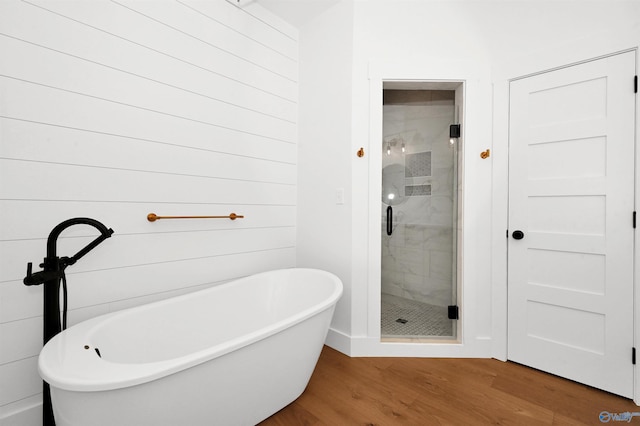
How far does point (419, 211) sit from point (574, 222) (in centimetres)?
96

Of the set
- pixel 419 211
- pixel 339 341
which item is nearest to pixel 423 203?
pixel 419 211

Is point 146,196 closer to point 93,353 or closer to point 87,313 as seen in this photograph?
point 87,313

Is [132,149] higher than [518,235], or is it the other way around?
[132,149]

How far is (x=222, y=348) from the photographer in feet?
3.60

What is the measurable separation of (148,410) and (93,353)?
29cm

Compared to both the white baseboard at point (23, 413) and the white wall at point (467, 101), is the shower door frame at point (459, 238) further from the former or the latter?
the white baseboard at point (23, 413)

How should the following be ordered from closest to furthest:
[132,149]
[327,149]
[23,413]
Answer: [23,413] < [132,149] < [327,149]

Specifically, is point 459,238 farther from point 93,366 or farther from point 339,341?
point 93,366

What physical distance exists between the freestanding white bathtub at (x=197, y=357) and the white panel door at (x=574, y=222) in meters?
1.41

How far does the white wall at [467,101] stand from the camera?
2049 mm

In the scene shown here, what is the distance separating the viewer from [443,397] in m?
1.67

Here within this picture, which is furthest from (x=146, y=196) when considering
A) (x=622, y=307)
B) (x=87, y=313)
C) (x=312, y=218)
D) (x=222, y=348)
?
(x=622, y=307)

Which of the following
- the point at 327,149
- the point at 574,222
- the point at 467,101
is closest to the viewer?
the point at 574,222

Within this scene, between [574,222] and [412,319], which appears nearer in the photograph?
[574,222]
